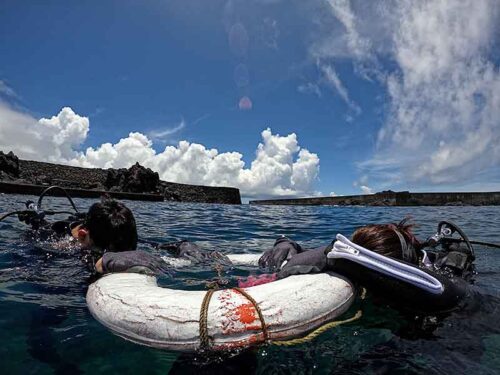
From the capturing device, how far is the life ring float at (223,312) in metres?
1.99

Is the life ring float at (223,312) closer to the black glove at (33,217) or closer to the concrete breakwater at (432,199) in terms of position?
the black glove at (33,217)

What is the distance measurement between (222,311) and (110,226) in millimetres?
2065

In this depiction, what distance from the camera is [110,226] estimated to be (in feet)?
11.7

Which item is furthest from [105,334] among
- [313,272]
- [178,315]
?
[313,272]

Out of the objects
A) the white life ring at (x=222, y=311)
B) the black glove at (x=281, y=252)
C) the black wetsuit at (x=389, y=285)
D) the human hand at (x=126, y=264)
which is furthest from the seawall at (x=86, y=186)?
the black wetsuit at (x=389, y=285)

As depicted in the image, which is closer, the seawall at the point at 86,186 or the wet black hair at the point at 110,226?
the wet black hair at the point at 110,226

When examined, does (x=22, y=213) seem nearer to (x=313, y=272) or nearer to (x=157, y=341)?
(x=157, y=341)

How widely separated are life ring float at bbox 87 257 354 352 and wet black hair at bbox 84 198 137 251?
126 centimetres

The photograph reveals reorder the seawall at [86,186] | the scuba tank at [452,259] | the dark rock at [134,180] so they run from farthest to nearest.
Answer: the dark rock at [134,180], the seawall at [86,186], the scuba tank at [452,259]

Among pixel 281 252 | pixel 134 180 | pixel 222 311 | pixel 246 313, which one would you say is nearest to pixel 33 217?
pixel 281 252

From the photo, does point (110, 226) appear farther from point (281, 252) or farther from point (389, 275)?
point (389, 275)

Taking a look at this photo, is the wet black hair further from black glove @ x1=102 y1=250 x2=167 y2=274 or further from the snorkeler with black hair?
black glove @ x1=102 y1=250 x2=167 y2=274

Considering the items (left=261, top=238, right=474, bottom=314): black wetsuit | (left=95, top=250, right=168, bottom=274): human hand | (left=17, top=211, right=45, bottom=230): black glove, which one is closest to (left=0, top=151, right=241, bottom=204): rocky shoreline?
(left=17, top=211, right=45, bottom=230): black glove

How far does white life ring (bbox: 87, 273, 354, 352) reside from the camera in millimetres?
1993
